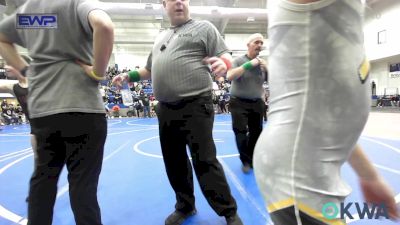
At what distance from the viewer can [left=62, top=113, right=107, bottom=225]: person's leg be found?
1.50 meters

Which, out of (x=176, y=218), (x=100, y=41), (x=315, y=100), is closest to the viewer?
(x=315, y=100)

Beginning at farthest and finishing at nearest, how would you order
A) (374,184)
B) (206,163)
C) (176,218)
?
(176,218)
(206,163)
(374,184)

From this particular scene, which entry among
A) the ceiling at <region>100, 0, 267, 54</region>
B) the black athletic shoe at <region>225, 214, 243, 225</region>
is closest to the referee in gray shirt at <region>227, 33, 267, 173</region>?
the black athletic shoe at <region>225, 214, 243, 225</region>

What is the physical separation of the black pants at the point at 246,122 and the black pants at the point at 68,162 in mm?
2497

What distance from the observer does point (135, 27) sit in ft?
75.0

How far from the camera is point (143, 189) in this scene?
310 cm

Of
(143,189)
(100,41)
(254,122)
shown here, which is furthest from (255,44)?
(100,41)

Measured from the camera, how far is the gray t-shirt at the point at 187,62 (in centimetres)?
214

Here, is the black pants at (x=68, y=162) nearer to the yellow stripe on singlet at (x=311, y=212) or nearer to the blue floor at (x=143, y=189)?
the blue floor at (x=143, y=189)

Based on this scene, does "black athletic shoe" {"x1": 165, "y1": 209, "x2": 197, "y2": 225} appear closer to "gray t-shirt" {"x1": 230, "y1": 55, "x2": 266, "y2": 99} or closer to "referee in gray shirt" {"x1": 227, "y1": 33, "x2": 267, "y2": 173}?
"referee in gray shirt" {"x1": 227, "y1": 33, "x2": 267, "y2": 173}

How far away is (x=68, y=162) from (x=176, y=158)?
3.28 ft

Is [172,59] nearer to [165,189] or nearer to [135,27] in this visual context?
[165,189]

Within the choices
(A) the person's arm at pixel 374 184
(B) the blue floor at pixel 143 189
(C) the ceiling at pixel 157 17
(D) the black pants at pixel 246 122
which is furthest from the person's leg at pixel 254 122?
(C) the ceiling at pixel 157 17

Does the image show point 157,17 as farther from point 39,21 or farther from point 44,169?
point 44,169
